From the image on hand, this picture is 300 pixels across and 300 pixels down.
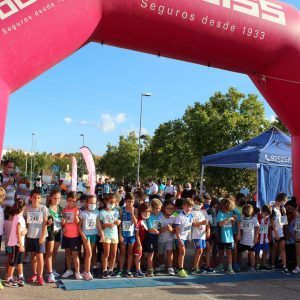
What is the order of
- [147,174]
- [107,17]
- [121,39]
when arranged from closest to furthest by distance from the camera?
[107,17] → [121,39] → [147,174]

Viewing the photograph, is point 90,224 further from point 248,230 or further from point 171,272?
A: point 248,230

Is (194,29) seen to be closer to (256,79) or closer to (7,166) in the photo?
(256,79)

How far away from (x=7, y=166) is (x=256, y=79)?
5.52 metres

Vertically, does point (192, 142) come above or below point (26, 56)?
above

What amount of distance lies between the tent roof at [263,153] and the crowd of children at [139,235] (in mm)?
2611

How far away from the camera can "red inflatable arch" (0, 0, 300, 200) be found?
18.1 feet

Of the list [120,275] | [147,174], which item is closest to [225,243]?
[120,275]

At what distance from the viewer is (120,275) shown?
→ 6.94m

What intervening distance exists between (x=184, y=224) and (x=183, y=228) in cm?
7

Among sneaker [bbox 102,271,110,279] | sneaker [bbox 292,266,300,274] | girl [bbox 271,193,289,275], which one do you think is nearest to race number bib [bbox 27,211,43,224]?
sneaker [bbox 102,271,110,279]

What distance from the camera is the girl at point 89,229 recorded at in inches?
262

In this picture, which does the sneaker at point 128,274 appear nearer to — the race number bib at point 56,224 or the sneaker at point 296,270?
the race number bib at point 56,224

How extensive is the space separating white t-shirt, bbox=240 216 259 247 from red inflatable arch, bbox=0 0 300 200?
135 centimetres

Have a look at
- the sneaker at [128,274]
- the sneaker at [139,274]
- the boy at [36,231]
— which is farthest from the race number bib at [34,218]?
the sneaker at [139,274]
